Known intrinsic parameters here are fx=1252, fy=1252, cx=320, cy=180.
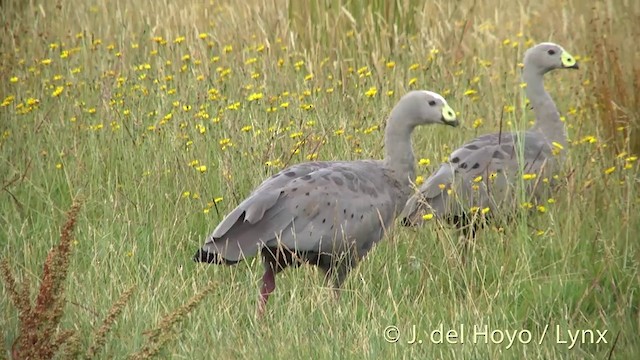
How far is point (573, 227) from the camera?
5.58 meters

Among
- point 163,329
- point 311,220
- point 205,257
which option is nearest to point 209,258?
point 205,257

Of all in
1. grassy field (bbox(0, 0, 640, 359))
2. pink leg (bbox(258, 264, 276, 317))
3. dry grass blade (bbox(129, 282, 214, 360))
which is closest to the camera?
dry grass blade (bbox(129, 282, 214, 360))

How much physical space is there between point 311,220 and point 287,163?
3.73ft

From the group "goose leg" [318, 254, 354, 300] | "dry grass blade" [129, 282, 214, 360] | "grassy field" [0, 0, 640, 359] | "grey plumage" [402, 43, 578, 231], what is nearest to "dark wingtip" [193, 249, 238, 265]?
"grassy field" [0, 0, 640, 359]

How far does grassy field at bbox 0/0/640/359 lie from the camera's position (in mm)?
4773

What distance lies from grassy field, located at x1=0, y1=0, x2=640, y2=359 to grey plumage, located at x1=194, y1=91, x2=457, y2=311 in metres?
0.12

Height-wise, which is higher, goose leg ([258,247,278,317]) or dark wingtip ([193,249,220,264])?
dark wingtip ([193,249,220,264])

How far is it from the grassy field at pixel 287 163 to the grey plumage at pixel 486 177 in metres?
0.14

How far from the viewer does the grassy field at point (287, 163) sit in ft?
15.7

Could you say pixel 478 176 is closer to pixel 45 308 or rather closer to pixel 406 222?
pixel 406 222

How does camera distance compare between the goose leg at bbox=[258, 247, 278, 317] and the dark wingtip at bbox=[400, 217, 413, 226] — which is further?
the dark wingtip at bbox=[400, 217, 413, 226]

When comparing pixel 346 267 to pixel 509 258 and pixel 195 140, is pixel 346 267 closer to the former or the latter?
pixel 509 258

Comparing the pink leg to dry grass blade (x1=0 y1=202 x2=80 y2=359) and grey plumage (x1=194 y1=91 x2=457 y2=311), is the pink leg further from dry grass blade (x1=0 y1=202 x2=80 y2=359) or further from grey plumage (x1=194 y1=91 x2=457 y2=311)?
dry grass blade (x1=0 y1=202 x2=80 y2=359)

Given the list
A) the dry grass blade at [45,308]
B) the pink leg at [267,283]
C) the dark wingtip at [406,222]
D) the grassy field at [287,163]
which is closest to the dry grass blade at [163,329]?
the grassy field at [287,163]
